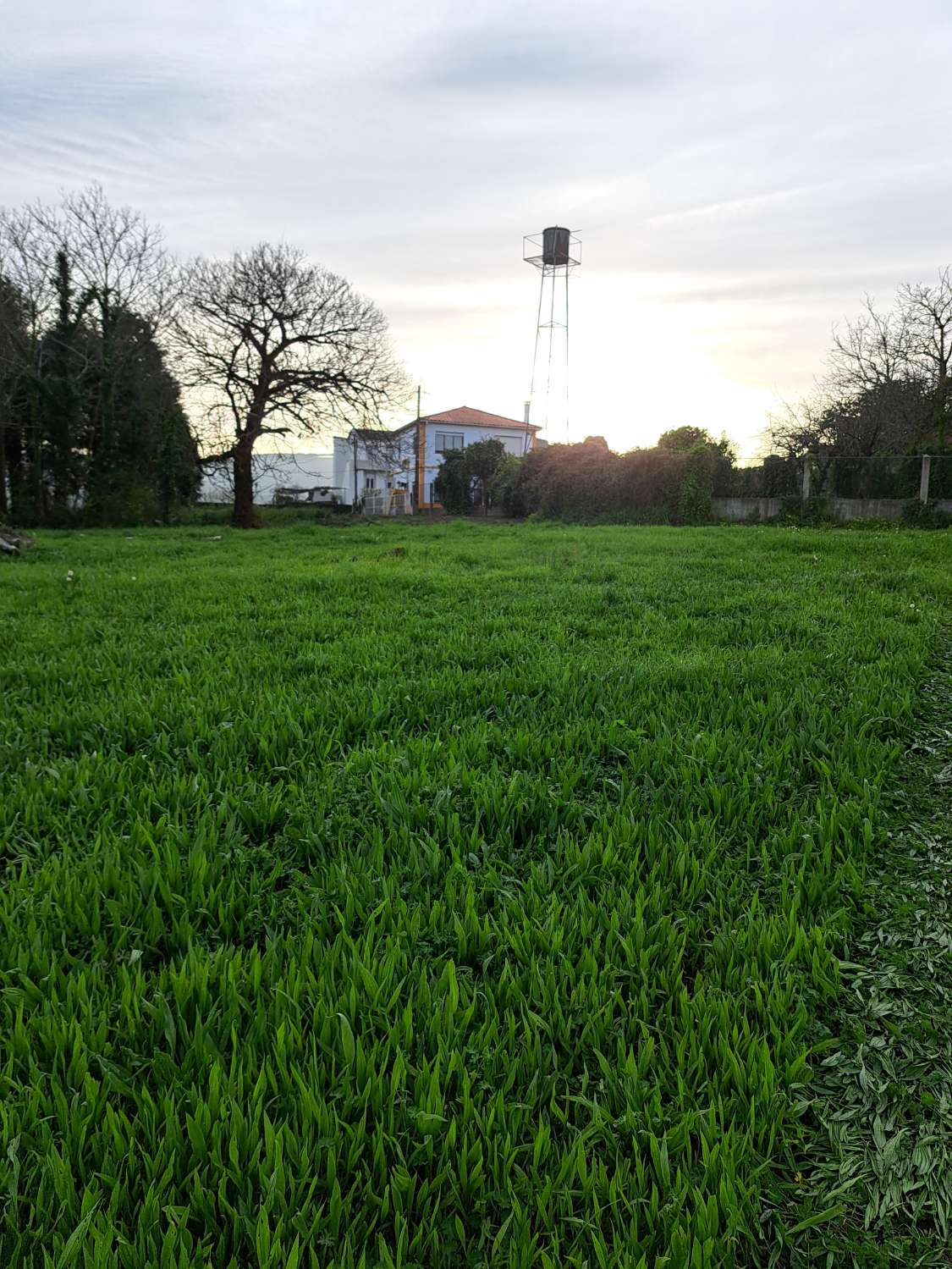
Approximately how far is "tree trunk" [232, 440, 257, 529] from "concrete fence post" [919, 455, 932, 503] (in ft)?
60.3

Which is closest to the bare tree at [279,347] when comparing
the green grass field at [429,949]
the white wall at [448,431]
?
the green grass field at [429,949]

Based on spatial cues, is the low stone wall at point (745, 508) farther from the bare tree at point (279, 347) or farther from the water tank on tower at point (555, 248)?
the water tank on tower at point (555, 248)

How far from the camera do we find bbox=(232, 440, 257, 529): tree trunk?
2134cm

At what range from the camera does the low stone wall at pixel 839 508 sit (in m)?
15.7

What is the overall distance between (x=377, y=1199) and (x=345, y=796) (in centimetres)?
147

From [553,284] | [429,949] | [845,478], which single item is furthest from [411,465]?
[429,949]

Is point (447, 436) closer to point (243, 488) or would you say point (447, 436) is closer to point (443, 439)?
point (443, 439)

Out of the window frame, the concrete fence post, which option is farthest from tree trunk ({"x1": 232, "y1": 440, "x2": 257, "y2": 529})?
the window frame

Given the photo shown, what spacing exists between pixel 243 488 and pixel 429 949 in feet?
72.0

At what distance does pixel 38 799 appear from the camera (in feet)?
7.72

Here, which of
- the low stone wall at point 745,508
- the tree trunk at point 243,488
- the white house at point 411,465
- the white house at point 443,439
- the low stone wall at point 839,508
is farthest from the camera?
the white house at point 443,439

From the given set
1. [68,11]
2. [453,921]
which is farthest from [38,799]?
[68,11]

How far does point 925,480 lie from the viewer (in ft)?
49.4

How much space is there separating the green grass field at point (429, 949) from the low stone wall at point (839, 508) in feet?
45.7
